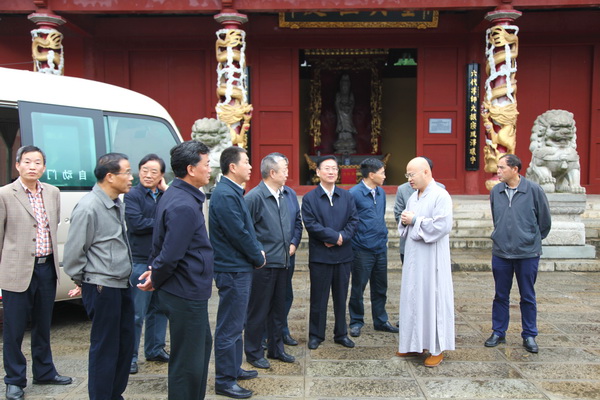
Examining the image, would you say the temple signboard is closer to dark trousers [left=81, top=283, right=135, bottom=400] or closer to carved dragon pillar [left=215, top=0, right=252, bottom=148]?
carved dragon pillar [left=215, top=0, right=252, bottom=148]

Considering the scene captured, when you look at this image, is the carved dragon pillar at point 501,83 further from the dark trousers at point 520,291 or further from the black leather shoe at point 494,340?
the black leather shoe at point 494,340

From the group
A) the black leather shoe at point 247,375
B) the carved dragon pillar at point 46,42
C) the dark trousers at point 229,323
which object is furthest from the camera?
the carved dragon pillar at point 46,42

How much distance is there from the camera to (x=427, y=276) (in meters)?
4.14

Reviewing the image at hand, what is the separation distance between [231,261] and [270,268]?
0.54 m

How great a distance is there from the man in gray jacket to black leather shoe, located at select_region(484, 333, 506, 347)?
2.85 metres

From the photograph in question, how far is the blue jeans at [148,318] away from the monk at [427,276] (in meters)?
1.87

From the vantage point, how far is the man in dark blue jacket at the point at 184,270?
9.23 feet

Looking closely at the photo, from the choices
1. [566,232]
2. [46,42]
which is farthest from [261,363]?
[46,42]

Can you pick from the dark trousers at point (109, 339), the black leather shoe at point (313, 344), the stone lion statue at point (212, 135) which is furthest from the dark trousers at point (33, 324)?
the stone lion statue at point (212, 135)

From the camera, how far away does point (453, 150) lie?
11.6 m

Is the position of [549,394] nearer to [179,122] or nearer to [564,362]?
[564,362]

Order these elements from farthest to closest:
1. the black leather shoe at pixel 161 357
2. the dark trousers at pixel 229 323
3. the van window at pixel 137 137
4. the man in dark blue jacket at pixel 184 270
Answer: the van window at pixel 137 137 → the black leather shoe at pixel 161 357 → the dark trousers at pixel 229 323 → the man in dark blue jacket at pixel 184 270

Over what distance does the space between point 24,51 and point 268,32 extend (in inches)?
200

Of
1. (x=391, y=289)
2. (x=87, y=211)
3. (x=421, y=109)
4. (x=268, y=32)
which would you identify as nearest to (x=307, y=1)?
(x=268, y=32)
